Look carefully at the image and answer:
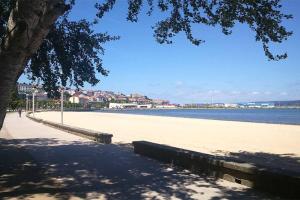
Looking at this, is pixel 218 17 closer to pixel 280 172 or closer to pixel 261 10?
pixel 261 10

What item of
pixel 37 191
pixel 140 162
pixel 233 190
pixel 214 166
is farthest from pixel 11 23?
pixel 140 162

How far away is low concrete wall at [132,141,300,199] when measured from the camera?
6961mm

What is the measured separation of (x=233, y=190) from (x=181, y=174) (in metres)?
2.06

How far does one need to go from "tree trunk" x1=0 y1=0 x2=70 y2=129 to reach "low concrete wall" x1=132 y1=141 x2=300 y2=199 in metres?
4.37

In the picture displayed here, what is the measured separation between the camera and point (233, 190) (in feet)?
25.7

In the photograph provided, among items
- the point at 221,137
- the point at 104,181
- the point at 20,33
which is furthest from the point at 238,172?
the point at 221,137

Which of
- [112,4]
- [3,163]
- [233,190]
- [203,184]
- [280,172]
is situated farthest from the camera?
[3,163]

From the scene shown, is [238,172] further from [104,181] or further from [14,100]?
[14,100]

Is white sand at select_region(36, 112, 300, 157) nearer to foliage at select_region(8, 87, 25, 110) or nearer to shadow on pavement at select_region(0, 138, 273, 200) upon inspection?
foliage at select_region(8, 87, 25, 110)

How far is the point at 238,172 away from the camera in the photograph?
27.5ft

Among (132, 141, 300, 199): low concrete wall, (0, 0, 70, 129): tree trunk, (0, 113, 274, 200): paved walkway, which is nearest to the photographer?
(0, 0, 70, 129): tree trunk

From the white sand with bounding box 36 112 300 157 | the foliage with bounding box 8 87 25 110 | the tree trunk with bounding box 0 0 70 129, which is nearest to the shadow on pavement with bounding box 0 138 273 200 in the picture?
the foliage with bounding box 8 87 25 110

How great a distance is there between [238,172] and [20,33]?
16.3 ft

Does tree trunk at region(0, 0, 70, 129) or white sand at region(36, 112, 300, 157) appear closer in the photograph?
tree trunk at region(0, 0, 70, 129)
